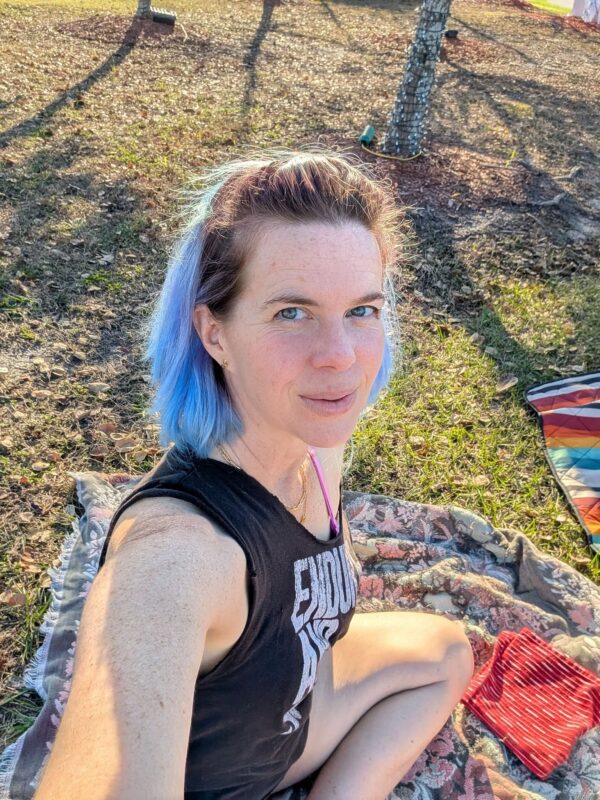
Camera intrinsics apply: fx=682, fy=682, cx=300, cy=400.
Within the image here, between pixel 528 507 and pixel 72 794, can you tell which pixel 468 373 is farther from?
pixel 72 794

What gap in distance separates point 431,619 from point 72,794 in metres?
1.81

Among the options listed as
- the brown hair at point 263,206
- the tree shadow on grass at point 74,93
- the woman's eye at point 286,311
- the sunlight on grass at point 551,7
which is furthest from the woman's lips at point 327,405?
the sunlight on grass at point 551,7

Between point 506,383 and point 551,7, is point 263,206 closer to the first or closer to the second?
point 506,383

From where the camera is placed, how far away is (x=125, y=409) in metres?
4.21

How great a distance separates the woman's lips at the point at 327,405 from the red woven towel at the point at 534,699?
1708mm

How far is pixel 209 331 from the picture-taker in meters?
1.90

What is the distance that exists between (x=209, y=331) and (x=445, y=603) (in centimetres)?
203

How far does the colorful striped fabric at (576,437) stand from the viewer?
386cm

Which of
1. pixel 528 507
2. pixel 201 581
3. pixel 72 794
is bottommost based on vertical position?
pixel 528 507

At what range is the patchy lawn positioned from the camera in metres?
3.90

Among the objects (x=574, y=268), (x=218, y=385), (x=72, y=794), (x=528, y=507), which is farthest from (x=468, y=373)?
(x=72, y=794)

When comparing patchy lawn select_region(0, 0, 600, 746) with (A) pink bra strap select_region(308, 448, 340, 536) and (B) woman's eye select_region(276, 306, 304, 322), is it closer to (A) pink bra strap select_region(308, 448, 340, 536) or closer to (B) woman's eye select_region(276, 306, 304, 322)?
(A) pink bra strap select_region(308, 448, 340, 536)

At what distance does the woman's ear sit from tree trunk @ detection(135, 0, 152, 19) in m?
12.4

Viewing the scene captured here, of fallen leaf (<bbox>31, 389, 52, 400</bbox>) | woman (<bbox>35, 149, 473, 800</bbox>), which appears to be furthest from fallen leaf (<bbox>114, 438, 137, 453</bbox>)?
woman (<bbox>35, 149, 473, 800</bbox>)
